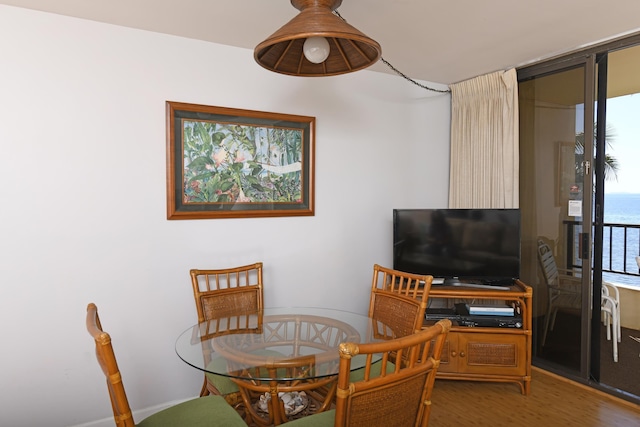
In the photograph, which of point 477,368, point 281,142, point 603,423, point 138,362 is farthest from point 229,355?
point 603,423

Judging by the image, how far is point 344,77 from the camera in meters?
3.46

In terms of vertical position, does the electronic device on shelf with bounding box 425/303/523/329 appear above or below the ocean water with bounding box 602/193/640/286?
below

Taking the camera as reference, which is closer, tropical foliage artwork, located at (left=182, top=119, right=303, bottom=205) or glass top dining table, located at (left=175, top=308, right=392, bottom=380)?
glass top dining table, located at (left=175, top=308, right=392, bottom=380)

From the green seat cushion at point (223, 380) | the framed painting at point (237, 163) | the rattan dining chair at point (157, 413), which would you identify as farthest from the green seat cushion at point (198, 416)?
the framed painting at point (237, 163)

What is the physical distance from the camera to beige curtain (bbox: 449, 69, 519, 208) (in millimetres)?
3547

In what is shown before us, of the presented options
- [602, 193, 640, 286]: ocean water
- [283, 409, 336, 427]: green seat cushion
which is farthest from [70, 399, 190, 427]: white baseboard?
[602, 193, 640, 286]: ocean water

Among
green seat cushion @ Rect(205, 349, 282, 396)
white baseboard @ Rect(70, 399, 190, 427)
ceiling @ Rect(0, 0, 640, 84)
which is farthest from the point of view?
white baseboard @ Rect(70, 399, 190, 427)

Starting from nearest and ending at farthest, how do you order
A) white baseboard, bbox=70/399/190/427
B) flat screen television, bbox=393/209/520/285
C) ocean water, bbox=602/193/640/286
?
white baseboard, bbox=70/399/190/427
ocean water, bbox=602/193/640/286
flat screen television, bbox=393/209/520/285

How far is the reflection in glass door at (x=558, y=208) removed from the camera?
3170 mm

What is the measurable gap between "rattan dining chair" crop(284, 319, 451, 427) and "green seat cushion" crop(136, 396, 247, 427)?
2.15 feet

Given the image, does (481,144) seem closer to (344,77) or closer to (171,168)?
(344,77)

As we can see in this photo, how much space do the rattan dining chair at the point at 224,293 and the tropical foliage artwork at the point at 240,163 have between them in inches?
19.3

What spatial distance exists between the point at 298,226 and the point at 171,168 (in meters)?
1.01

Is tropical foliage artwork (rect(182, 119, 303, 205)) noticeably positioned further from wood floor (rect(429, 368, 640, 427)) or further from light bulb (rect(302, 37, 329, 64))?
wood floor (rect(429, 368, 640, 427))
